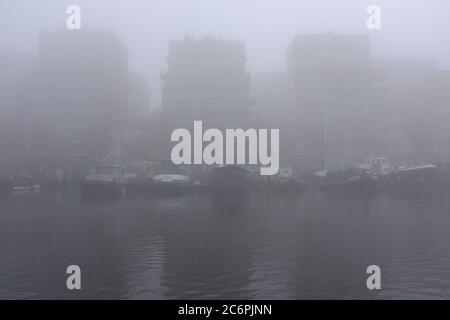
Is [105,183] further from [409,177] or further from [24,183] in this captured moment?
[409,177]

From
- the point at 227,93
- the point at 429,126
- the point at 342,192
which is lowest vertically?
the point at 342,192

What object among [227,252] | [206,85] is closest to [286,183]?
[206,85]

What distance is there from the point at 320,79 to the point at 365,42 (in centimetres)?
194

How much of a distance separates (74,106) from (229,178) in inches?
227

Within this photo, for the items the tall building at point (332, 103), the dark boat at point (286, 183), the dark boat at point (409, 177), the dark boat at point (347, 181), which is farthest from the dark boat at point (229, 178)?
the dark boat at point (409, 177)

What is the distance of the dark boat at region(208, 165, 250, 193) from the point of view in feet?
41.8

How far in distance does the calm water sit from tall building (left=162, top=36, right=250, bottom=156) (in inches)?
158

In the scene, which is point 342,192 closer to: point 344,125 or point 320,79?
point 344,125

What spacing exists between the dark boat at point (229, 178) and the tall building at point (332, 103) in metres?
1.89

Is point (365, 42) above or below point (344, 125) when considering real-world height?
above

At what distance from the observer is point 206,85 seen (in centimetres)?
1314

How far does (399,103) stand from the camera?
14.7 meters
